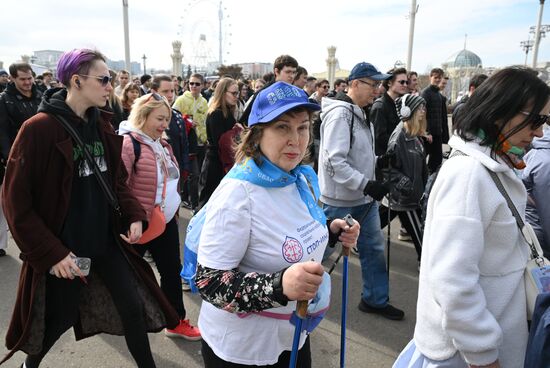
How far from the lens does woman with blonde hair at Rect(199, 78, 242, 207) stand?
540 cm

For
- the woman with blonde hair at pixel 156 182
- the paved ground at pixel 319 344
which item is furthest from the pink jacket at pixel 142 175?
the paved ground at pixel 319 344

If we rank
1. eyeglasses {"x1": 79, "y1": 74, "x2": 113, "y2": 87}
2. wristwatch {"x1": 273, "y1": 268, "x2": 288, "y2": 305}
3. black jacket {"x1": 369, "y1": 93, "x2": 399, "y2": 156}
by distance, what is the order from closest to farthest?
wristwatch {"x1": 273, "y1": 268, "x2": 288, "y2": 305}, eyeglasses {"x1": 79, "y1": 74, "x2": 113, "y2": 87}, black jacket {"x1": 369, "y1": 93, "x2": 399, "y2": 156}

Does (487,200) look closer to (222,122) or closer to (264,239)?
(264,239)

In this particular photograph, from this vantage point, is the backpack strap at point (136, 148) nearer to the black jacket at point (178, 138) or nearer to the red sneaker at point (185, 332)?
the red sneaker at point (185, 332)

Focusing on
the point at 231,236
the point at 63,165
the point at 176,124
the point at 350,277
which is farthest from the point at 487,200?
the point at 176,124

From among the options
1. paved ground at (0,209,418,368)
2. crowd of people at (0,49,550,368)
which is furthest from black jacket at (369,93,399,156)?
paved ground at (0,209,418,368)

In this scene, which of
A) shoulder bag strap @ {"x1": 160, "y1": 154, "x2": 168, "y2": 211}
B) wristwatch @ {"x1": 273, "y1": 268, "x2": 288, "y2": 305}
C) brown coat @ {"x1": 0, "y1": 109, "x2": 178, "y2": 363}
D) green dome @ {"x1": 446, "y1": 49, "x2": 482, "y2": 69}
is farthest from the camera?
green dome @ {"x1": 446, "y1": 49, "x2": 482, "y2": 69}

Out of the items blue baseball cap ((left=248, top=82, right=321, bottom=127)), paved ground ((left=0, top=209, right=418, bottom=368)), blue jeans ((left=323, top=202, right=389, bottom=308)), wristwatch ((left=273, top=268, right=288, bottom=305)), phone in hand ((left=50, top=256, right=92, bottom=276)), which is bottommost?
paved ground ((left=0, top=209, right=418, bottom=368))

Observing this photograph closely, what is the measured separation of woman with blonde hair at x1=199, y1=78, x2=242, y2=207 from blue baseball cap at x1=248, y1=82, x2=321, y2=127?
3662 millimetres

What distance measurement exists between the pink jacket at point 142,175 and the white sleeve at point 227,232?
5.49 ft

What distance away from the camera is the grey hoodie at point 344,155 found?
3475mm

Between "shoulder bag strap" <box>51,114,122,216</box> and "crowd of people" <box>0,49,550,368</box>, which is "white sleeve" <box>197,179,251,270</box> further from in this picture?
"shoulder bag strap" <box>51,114,122,216</box>

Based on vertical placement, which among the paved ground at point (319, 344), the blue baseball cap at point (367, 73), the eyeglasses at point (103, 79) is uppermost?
the blue baseball cap at point (367, 73)

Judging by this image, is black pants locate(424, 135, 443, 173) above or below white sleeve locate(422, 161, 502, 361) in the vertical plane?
below
